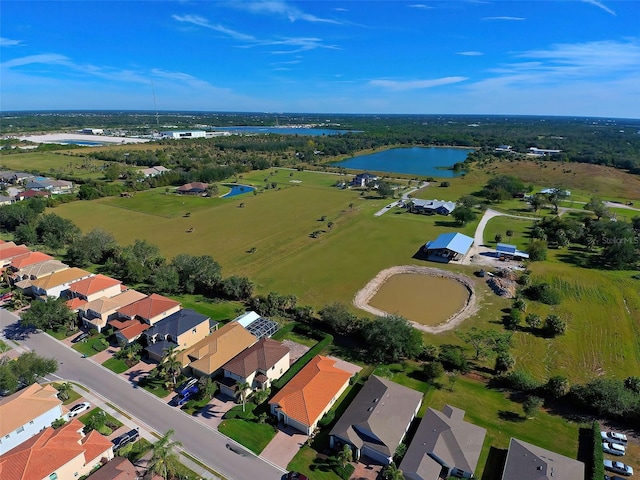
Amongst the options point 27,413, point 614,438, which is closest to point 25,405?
point 27,413

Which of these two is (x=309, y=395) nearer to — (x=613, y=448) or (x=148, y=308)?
(x=148, y=308)

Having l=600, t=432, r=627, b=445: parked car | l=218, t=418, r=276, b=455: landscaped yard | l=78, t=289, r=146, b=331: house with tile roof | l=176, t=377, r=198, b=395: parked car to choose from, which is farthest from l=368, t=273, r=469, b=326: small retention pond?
l=78, t=289, r=146, b=331: house with tile roof

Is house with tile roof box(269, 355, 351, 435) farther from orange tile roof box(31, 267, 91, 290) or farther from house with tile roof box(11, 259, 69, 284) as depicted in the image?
house with tile roof box(11, 259, 69, 284)

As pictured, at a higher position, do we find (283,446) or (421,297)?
(421,297)

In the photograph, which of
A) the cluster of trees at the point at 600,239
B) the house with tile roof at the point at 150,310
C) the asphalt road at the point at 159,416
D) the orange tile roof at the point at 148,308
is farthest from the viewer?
the cluster of trees at the point at 600,239

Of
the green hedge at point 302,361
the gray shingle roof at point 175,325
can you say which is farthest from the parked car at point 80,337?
the green hedge at point 302,361

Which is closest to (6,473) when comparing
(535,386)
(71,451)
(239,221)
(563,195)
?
(71,451)

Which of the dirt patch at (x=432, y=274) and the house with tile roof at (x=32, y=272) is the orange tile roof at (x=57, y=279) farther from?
the dirt patch at (x=432, y=274)

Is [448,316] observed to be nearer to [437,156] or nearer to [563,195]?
[563,195]
